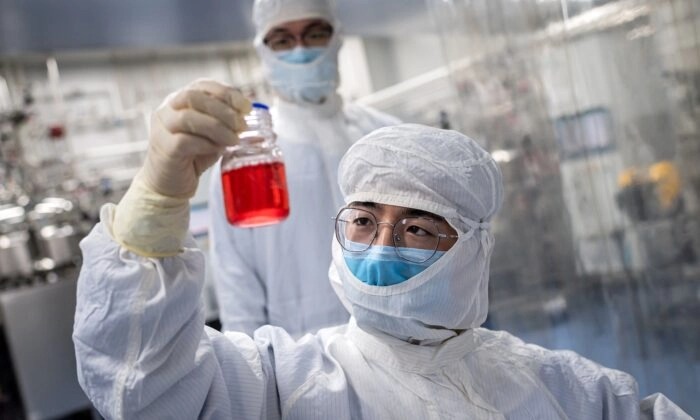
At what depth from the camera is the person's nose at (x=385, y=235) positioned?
0.98 m

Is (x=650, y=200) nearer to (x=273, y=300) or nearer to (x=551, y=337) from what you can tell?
(x=551, y=337)

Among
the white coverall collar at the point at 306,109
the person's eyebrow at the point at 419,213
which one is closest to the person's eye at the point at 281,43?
the white coverall collar at the point at 306,109

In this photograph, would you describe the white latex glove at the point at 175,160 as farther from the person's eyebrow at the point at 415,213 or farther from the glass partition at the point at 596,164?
the glass partition at the point at 596,164

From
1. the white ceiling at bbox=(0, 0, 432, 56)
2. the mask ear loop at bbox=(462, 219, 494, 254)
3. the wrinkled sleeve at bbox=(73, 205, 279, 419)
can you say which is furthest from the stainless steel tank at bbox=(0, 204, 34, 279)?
the mask ear loop at bbox=(462, 219, 494, 254)

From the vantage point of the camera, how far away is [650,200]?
183 cm

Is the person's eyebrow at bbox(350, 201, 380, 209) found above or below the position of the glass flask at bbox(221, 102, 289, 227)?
below

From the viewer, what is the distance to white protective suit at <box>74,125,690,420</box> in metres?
0.81

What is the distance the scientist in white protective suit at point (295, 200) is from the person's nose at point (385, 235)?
0.53 meters

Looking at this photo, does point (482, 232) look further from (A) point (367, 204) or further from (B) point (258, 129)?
(B) point (258, 129)

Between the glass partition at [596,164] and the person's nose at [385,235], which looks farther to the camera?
the glass partition at [596,164]

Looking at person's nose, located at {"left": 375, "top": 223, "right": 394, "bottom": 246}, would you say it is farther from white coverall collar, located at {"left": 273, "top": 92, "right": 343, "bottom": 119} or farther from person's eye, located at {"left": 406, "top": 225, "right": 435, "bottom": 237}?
white coverall collar, located at {"left": 273, "top": 92, "right": 343, "bottom": 119}

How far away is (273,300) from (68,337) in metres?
2.10

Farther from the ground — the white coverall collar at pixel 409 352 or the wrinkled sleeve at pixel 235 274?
the wrinkled sleeve at pixel 235 274

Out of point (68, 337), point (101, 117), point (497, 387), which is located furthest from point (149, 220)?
point (101, 117)
